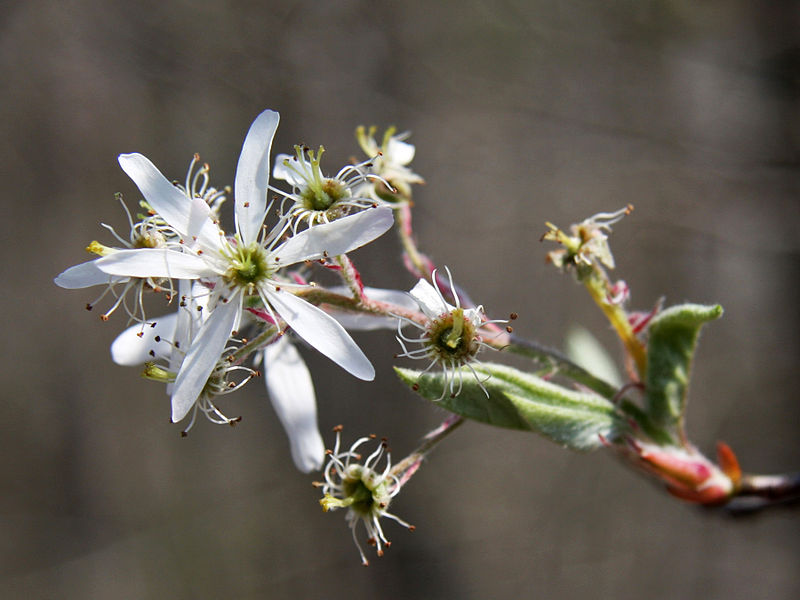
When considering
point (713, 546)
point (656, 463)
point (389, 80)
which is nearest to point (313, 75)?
point (389, 80)

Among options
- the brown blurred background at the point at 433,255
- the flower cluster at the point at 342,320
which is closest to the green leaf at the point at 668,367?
the flower cluster at the point at 342,320

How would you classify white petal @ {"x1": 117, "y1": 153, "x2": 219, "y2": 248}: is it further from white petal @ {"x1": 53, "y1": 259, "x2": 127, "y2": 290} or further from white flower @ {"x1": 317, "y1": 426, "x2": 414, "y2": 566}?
white flower @ {"x1": 317, "y1": 426, "x2": 414, "y2": 566}

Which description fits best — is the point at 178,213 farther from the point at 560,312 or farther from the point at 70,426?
the point at 70,426

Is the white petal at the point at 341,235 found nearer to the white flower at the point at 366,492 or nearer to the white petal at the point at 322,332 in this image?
the white petal at the point at 322,332

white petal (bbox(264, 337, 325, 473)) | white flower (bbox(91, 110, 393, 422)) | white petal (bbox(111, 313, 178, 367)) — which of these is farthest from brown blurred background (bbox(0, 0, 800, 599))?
white flower (bbox(91, 110, 393, 422))

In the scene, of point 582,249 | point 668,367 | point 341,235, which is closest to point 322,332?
point 341,235

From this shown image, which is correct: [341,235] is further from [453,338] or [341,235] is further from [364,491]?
[364,491]
